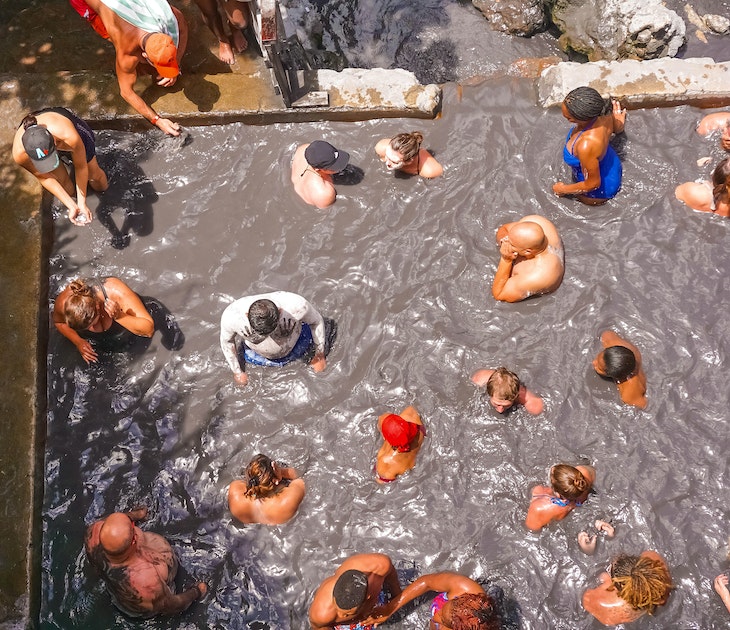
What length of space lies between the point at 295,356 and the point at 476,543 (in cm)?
244

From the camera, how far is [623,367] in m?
5.70

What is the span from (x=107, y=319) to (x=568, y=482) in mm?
4490

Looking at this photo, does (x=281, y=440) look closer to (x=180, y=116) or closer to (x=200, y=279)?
(x=200, y=279)

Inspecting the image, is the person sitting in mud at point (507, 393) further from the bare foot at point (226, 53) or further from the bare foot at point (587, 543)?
the bare foot at point (226, 53)

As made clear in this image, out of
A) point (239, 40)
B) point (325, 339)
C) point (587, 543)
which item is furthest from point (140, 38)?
point (587, 543)

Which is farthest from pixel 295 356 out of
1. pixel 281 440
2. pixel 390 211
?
pixel 390 211

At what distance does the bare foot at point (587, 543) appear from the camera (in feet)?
18.4

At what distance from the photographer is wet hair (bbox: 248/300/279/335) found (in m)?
5.22

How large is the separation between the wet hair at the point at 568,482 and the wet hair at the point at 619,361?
962mm

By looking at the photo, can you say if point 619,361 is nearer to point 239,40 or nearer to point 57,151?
point 239,40

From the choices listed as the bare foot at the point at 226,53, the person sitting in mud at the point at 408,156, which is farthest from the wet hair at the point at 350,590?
the bare foot at the point at 226,53

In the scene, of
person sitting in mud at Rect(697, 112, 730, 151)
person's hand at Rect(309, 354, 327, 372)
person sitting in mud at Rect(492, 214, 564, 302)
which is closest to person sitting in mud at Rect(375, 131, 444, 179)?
person sitting in mud at Rect(492, 214, 564, 302)

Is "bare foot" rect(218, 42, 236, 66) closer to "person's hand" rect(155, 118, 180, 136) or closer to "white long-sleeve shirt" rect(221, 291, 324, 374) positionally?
"person's hand" rect(155, 118, 180, 136)

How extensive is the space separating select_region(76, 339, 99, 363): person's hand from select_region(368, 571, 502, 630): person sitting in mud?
3615 mm
